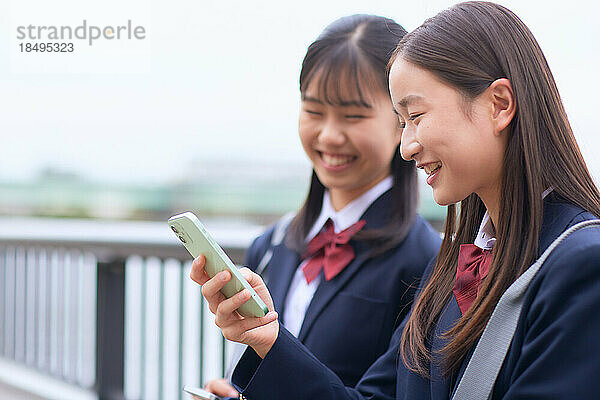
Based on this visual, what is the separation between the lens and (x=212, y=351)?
8.09 ft

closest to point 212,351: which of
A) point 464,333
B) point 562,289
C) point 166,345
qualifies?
point 166,345

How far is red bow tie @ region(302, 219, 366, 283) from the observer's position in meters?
1.34

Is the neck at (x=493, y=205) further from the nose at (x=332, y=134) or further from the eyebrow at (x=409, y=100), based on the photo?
the nose at (x=332, y=134)

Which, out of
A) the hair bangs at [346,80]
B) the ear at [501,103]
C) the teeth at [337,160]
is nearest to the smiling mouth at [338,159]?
the teeth at [337,160]

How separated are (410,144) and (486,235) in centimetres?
18

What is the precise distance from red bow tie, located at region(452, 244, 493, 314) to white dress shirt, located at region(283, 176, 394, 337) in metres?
0.38

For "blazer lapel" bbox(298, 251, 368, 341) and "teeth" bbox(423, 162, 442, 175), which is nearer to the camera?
"teeth" bbox(423, 162, 442, 175)

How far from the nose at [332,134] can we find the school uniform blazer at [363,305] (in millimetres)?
196

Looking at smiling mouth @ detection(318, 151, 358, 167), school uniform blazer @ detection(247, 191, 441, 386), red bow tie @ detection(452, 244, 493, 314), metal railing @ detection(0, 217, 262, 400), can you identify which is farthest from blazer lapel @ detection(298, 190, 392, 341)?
metal railing @ detection(0, 217, 262, 400)

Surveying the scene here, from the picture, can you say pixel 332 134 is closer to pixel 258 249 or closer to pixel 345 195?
pixel 345 195

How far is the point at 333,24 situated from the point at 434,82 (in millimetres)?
465

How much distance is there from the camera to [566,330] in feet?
2.51

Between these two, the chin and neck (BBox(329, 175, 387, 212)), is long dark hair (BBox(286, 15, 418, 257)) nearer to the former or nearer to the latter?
neck (BBox(329, 175, 387, 212))

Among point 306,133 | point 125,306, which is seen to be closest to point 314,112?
point 306,133
